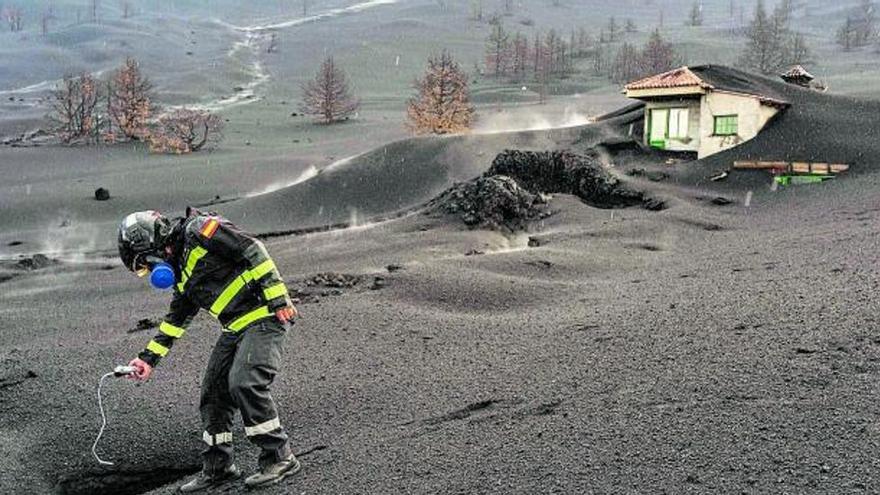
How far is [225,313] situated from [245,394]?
0.71 meters

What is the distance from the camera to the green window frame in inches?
1050

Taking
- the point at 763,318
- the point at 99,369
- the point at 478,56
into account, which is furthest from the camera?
the point at 478,56

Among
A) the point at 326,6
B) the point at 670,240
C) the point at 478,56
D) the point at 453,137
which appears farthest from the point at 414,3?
the point at 670,240

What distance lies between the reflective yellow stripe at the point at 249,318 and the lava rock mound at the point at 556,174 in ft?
57.0

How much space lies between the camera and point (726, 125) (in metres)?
26.9

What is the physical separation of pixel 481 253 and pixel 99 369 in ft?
27.4

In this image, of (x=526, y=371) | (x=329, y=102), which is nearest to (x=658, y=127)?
(x=526, y=371)

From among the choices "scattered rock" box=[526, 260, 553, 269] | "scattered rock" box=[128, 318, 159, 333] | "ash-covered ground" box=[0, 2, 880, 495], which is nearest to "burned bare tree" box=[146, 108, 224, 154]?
"ash-covered ground" box=[0, 2, 880, 495]

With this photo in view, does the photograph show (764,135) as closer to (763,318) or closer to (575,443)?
(763,318)

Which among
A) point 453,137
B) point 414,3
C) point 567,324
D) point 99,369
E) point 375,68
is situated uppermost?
point 414,3

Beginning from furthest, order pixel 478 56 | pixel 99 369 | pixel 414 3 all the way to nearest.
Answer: pixel 414 3 < pixel 478 56 < pixel 99 369

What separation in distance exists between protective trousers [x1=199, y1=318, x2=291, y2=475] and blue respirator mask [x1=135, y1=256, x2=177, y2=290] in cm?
64

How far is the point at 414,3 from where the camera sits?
178 metres

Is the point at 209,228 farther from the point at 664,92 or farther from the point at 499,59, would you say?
the point at 499,59
